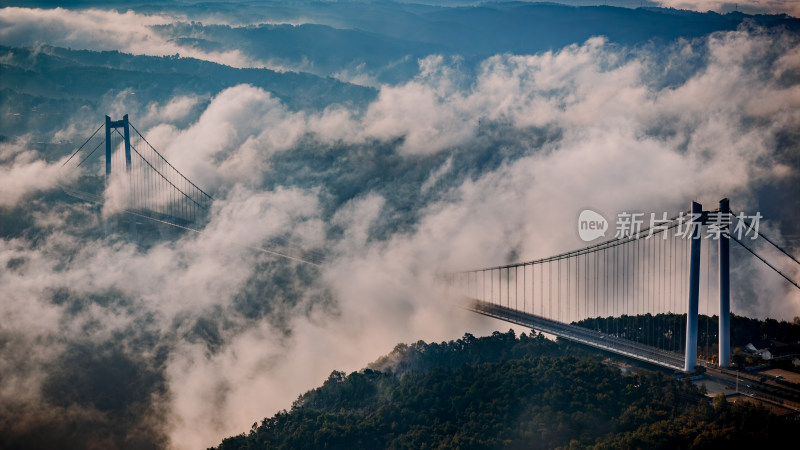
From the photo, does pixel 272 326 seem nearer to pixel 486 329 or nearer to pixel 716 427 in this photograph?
pixel 486 329

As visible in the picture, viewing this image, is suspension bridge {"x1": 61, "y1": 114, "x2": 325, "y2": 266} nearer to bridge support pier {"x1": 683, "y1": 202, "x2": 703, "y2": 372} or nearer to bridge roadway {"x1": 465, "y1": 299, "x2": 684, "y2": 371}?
bridge roadway {"x1": 465, "y1": 299, "x2": 684, "y2": 371}

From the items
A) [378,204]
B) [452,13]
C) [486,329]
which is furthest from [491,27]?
[486,329]

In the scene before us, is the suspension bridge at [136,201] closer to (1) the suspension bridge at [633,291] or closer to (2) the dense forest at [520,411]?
(1) the suspension bridge at [633,291]

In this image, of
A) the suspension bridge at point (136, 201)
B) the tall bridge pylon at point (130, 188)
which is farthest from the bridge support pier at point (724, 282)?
the tall bridge pylon at point (130, 188)

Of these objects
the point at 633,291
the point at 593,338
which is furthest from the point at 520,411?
the point at 633,291

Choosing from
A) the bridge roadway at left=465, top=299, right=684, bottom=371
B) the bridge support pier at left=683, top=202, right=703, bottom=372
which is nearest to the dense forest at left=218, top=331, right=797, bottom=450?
the bridge roadway at left=465, top=299, right=684, bottom=371

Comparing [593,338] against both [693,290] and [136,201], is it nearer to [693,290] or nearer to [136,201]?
[693,290]

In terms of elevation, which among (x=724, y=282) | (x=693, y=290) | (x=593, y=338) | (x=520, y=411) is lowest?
(x=520, y=411)
